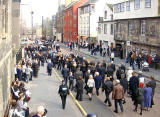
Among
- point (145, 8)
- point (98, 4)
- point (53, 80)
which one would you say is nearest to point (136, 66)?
point (145, 8)

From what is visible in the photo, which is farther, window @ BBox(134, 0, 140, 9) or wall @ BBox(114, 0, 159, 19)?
window @ BBox(134, 0, 140, 9)

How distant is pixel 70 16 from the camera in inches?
2987

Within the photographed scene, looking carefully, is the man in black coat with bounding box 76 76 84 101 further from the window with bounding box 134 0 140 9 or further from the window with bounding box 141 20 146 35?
the window with bounding box 134 0 140 9

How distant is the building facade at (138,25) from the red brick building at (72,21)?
3248cm

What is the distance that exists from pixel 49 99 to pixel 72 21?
6013cm

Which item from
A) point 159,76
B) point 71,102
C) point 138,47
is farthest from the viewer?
point 138,47

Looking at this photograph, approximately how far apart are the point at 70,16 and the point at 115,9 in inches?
1494

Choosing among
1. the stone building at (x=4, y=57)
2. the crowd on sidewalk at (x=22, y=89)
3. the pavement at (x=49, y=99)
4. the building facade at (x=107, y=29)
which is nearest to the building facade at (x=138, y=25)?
the building facade at (x=107, y=29)

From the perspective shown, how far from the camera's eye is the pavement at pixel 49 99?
12419mm

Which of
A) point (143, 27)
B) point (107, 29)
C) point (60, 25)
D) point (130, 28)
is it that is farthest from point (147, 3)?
point (60, 25)

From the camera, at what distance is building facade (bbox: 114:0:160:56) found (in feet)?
91.3

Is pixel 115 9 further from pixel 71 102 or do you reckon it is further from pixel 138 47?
pixel 71 102

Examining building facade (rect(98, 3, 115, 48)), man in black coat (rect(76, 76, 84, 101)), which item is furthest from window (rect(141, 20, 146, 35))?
man in black coat (rect(76, 76, 84, 101))

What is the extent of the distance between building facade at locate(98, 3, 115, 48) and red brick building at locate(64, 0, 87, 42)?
22.7 meters
